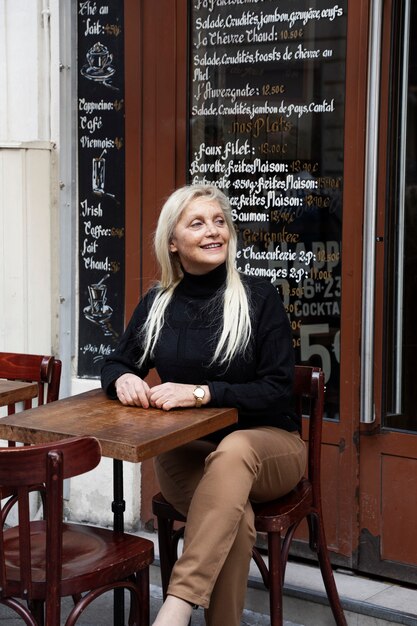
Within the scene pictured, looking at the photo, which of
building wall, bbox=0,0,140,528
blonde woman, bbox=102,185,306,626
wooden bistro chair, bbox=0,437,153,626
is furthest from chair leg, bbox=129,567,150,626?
building wall, bbox=0,0,140,528

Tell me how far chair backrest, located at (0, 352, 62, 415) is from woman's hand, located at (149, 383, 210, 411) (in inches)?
29.7

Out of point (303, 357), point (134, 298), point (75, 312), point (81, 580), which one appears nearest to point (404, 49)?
point (303, 357)

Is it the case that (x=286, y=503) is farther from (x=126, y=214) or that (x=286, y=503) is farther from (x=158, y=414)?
(x=126, y=214)

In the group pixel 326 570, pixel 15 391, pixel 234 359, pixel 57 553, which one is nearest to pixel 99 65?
pixel 15 391

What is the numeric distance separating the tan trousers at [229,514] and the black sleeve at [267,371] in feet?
0.33

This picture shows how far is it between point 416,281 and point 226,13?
1416 millimetres

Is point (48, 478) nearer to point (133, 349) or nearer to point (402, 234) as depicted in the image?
point (133, 349)

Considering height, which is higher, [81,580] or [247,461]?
[247,461]

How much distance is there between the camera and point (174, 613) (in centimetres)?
303

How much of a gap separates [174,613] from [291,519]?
587 millimetres

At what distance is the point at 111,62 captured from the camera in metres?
4.84

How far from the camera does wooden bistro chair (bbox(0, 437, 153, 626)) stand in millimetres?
2672

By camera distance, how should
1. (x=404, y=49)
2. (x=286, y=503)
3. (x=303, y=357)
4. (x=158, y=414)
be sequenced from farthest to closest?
(x=303, y=357), (x=404, y=49), (x=286, y=503), (x=158, y=414)

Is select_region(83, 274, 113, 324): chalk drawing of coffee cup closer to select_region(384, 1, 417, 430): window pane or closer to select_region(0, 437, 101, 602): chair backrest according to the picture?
select_region(384, 1, 417, 430): window pane
